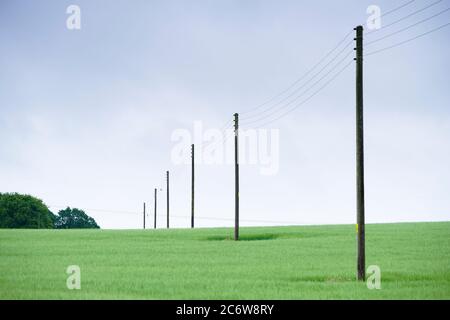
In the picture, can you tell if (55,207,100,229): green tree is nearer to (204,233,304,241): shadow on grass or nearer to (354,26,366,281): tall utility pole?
(204,233,304,241): shadow on grass

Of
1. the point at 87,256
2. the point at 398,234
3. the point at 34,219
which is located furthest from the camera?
the point at 34,219

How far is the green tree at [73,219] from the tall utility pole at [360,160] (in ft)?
416

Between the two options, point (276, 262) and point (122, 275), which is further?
point (276, 262)

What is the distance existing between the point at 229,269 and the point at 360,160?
755 centimetres

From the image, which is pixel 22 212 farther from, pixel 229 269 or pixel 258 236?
pixel 229 269

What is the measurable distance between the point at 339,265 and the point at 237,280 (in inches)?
283

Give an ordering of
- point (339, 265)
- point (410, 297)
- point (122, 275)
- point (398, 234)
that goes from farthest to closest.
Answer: point (398, 234), point (339, 265), point (122, 275), point (410, 297)

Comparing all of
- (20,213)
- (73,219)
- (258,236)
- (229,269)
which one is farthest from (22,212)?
(229,269)

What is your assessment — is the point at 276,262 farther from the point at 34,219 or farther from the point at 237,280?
the point at 34,219

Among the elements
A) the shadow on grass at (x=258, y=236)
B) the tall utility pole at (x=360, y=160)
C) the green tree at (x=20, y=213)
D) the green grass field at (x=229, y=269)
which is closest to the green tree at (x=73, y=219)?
the green tree at (x=20, y=213)

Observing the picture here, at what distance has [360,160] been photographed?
944 inches
